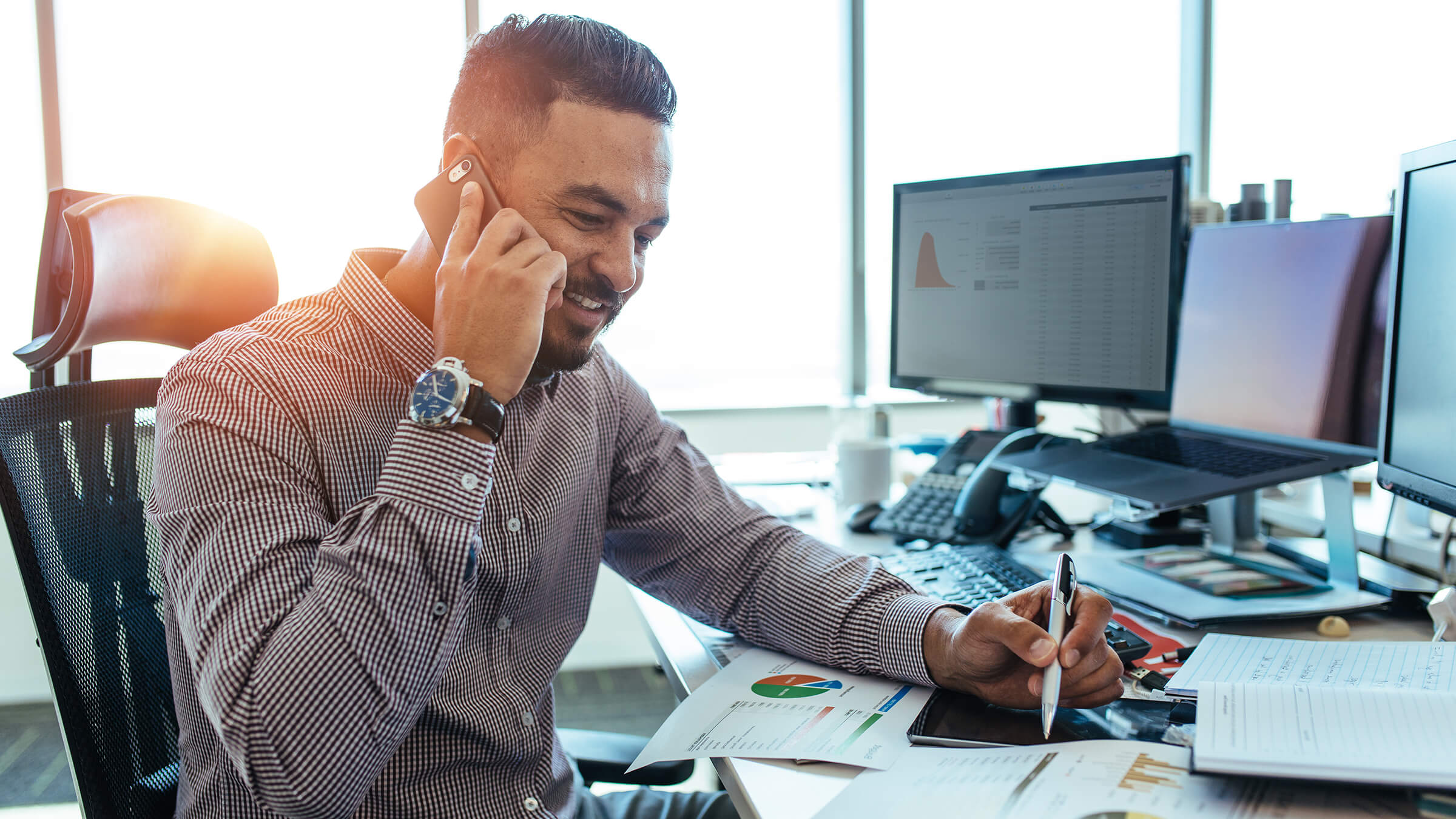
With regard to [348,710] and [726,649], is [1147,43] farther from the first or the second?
[348,710]

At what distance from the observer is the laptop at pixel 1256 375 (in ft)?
3.80

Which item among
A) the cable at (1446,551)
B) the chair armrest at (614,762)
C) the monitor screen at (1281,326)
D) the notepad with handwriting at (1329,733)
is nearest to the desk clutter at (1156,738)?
the notepad with handwriting at (1329,733)

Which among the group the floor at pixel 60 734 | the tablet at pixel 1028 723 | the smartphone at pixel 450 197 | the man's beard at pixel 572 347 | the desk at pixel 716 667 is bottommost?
the floor at pixel 60 734

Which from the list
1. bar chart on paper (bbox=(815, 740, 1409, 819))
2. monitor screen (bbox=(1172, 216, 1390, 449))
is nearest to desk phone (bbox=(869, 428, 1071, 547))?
monitor screen (bbox=(1172, 216, 1390, 449))

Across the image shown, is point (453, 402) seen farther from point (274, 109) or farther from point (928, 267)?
point (274, 109)

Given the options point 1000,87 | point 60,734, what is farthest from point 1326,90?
point 60,734

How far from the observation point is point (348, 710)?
691mm

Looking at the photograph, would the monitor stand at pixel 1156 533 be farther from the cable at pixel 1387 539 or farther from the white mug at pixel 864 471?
the white mug at pixel 864 471

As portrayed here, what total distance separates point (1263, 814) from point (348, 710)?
636 millimetres

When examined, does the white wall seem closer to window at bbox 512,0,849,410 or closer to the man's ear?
window at bbox 512,0,849,410

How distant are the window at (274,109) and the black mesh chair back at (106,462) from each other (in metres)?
1.81

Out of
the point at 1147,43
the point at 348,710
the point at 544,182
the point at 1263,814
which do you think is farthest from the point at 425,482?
the point at 1147,43

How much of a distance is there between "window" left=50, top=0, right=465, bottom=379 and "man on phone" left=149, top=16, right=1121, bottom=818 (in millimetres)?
1947

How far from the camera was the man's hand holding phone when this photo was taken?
80 cm
